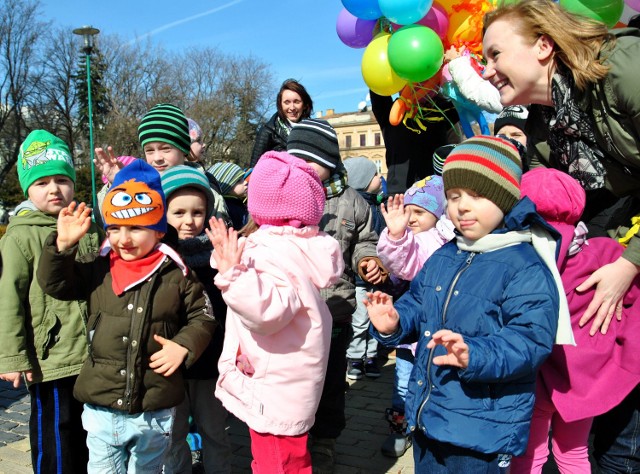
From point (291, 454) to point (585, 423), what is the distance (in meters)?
1.36

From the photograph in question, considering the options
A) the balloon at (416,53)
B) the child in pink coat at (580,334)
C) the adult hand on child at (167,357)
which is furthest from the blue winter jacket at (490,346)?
the balloon at (416,53)

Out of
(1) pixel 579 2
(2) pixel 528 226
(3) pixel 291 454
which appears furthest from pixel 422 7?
(3) pixel 291 454

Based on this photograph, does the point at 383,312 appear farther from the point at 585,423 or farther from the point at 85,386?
the point at 85,386

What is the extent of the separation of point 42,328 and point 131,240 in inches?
27.0

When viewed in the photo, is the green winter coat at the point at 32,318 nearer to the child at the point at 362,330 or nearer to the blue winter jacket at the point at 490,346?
the blue winter jacket at the point at 490,346

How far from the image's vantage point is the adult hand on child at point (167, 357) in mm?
2518

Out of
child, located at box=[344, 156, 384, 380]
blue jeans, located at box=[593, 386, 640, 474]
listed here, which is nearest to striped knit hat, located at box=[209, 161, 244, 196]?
child, located at box=[344, 156, 384, 380]

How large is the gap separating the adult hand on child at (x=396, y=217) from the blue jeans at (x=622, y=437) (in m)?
1.23

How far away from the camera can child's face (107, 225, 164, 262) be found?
2.60 metres

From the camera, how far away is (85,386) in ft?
8.34

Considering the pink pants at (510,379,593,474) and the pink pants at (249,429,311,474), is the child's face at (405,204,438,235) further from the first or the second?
the pink pants at (249,429,311,474)

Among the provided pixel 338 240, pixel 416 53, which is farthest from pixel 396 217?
pixel 416 53

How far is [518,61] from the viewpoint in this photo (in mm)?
Result: 2164

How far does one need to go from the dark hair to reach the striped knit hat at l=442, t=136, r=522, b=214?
104 inches
